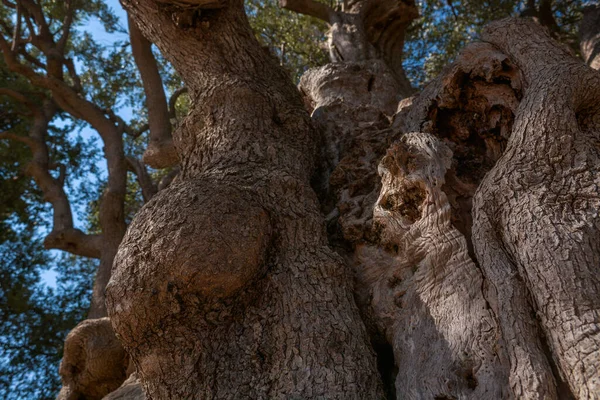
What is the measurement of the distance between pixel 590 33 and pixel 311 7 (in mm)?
3478

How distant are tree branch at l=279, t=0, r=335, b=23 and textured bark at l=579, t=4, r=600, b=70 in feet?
9.84

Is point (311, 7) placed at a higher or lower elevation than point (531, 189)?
higher

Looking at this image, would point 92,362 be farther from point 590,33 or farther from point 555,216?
point 590,33

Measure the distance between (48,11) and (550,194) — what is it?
9.32 meters

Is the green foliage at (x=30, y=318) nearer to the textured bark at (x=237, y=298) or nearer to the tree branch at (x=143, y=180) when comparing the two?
the tree branch at (x=143, y=180)

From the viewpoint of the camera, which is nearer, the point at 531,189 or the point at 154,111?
the point at 531,189

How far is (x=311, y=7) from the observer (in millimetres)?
6648

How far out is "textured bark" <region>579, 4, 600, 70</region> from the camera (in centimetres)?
666

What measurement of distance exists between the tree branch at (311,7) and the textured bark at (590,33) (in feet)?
9.84

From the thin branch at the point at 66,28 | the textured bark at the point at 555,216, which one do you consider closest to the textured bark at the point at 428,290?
the textured bark at the point at 555,216

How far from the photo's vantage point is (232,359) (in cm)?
261

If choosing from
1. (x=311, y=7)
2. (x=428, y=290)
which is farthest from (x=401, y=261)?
(x=311, y=7)

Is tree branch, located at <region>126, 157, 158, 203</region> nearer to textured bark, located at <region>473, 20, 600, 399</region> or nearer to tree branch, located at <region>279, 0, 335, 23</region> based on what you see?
tree branch, located at <region>279, 0, 335, 23</region>

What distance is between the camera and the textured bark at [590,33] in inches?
262
